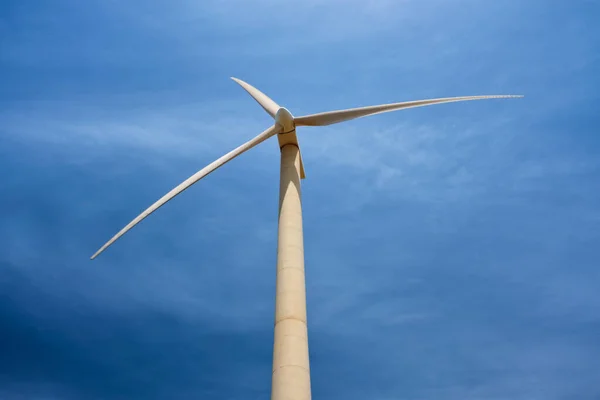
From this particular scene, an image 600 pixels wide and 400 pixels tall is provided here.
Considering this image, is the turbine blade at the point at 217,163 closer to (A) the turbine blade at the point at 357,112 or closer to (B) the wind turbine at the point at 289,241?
(B) the wind turbine at the point at 289,241

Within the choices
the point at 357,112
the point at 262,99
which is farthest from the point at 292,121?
the point at 262,99

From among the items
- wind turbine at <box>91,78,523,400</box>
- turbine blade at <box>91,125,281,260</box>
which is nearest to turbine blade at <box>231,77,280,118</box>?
wind turbine at <box>91,78,523,400</box>

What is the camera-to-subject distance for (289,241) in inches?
1113

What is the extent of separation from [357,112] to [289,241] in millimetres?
11240

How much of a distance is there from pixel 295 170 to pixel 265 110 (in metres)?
8.35

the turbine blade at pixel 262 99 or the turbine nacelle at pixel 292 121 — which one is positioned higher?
the turbine blade at pixel 262 99

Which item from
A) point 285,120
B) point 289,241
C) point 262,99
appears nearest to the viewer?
point 289,241

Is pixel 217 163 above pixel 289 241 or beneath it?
above

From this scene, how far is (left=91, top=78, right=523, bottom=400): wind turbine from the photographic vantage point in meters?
23.6

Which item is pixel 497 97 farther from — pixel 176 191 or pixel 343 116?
pixel 176 191

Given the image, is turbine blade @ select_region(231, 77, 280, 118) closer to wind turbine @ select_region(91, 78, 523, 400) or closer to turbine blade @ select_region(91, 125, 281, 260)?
wind turbine @ select_region(91, 78, 523, 400)

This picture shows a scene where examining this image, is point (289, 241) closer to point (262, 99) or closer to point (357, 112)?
point (357, 112)

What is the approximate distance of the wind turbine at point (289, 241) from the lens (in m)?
23.6

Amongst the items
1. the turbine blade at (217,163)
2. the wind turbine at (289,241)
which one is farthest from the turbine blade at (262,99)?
the turbine blade at (217,163)
